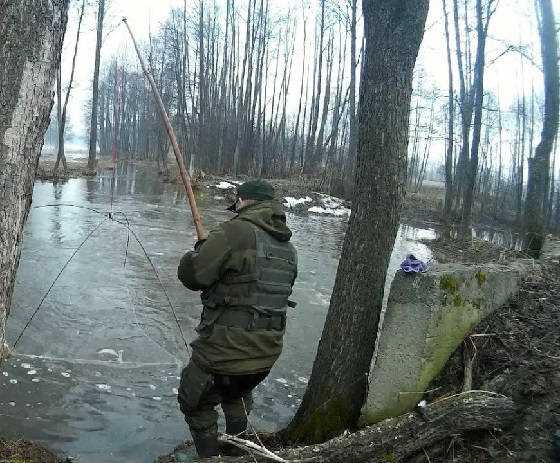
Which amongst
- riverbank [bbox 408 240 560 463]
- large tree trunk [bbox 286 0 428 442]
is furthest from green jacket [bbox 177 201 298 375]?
riverbank [bbox 408 240 560 463]

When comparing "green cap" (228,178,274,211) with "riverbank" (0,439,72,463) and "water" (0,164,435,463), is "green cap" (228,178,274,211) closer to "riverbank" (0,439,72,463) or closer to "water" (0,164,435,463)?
"riverbank" (0,439,72,463)

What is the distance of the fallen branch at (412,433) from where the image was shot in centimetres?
319

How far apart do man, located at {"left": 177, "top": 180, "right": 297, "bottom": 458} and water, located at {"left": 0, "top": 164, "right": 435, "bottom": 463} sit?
1189 mm

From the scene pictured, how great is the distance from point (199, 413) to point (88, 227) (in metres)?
11.7

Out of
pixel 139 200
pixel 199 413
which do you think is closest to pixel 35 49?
pixel 199 413

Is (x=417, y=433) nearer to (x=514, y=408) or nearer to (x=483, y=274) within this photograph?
(x=514, y=408)

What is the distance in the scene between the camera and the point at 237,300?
3336 mm

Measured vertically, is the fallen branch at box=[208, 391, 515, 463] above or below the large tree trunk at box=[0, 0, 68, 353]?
below

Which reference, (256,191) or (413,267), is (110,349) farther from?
(413,267)

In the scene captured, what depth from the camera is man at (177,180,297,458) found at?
3.29m

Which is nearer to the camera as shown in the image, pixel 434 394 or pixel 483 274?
pixel 434 394

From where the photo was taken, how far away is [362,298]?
3.95 metres

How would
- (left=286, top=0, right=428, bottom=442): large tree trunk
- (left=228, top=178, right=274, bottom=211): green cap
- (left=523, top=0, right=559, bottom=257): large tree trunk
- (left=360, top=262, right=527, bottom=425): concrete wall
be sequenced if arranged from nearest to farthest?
(left=228, top=178, right=274, bottom=211): green cap
(left=360, top=262, right=527, bottom=425): concrete wall
(left=286, top=0, right=428, bottom=442): large tree trunk
(left=523, top=0, right=559, bottom=257): large tree trunk

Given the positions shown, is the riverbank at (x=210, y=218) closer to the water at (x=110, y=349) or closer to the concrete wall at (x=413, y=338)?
the water at (x=110, y=349)
